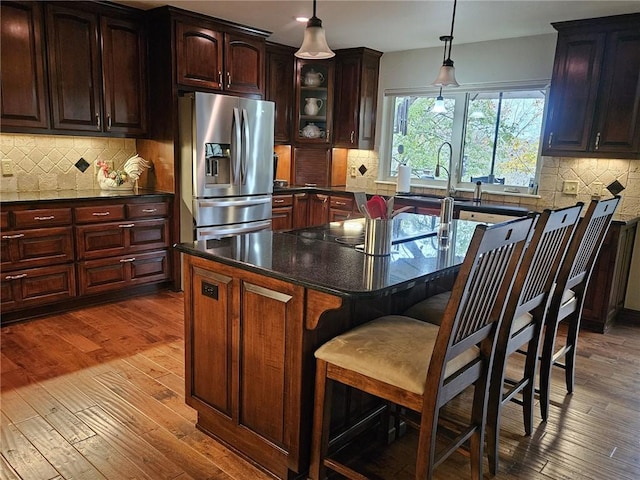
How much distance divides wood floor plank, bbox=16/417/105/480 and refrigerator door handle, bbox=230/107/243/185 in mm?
2506

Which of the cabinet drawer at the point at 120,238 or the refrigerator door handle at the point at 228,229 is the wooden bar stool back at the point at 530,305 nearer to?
the refrigerator door handle at the point at 228,229

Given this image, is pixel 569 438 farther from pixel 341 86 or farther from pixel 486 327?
pixel 341 86

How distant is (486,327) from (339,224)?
1232 mm

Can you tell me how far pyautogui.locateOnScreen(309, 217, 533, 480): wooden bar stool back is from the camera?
1494mm

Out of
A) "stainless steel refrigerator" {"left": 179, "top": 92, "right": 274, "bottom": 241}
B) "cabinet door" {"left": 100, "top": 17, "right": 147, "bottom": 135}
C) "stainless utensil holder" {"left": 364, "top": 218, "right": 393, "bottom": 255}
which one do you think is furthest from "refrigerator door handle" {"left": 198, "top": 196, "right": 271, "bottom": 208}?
"stainless utensil holder" {"left": 364, "top": 218, "right": 393, "bottom": 255}

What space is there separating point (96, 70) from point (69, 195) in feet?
3.39

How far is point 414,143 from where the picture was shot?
527cm

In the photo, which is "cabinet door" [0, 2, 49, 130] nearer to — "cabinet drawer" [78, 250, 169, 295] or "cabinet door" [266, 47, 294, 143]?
"cabinet drawer" [78, 250, 169, 295]

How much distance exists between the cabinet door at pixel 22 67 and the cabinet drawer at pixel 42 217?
2.22 ft

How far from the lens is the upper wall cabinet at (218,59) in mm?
3990

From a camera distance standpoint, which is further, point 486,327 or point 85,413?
point 85,413

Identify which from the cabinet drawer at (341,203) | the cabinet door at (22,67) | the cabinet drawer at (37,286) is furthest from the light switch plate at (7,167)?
the cabinet drawer at (341,203)

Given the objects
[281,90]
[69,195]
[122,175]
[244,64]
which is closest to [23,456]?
[69,195]

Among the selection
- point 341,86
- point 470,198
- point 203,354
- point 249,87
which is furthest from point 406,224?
point 341,86
